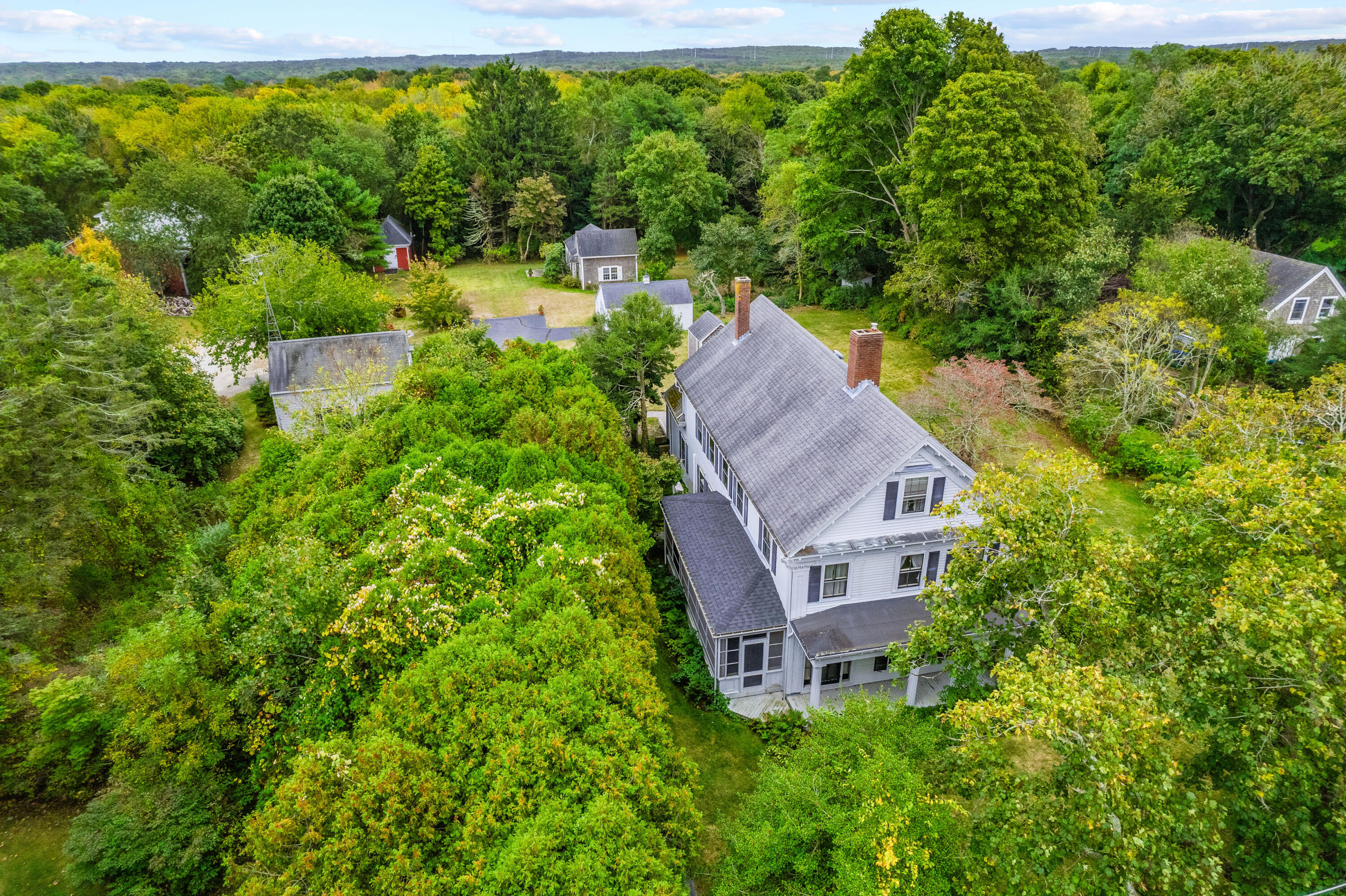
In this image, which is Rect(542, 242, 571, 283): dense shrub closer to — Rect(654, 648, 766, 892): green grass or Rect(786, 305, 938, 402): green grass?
Rect(786, 305, 938, 402): green grass

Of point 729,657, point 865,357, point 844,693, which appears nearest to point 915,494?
point 865,357

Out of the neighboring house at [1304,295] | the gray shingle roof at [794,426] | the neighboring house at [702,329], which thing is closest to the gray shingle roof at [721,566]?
the gray shingle roof at [794,426]

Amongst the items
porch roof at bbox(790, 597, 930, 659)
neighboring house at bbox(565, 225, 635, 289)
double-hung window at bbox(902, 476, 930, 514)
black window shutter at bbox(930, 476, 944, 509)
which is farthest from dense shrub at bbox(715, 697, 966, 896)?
neighboring house at bbox(565, 225, 635, 289)

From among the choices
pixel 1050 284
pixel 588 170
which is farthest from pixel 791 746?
pixel 588 170

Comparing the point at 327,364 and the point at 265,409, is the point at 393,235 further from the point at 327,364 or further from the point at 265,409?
the point at 327,364

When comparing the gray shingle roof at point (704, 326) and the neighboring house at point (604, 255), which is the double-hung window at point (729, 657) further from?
the neighboring house at point (604, 255)
